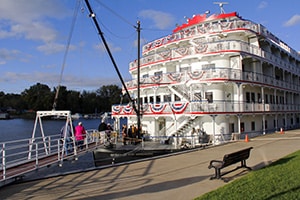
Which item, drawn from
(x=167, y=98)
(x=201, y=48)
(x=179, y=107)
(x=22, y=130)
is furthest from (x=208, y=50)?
(x=22, y=130)

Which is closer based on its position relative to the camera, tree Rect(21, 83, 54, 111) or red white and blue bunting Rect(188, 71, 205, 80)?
red white and blue bunting Rect(188, 71, 205, 80)

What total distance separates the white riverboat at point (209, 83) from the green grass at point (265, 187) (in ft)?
36.1

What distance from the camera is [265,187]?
702 cm

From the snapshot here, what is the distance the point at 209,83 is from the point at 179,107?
340 centimetres

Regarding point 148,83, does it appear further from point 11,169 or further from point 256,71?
point 11,169

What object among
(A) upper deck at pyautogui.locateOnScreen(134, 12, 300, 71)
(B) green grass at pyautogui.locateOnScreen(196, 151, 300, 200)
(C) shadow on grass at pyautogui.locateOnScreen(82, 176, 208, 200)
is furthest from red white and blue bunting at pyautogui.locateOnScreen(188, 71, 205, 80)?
(C) shadow on grass at pyautogui.locateOnScreen(82, 176, 208, 200)

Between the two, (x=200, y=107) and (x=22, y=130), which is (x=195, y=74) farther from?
(x=22, y=130)

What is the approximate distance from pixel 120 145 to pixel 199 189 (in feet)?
38.8

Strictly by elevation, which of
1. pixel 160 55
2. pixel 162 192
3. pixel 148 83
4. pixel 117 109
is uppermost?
pixel 160 55

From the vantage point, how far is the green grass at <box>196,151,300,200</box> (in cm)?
637

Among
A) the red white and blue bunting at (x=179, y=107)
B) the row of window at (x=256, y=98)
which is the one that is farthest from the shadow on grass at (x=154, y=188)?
the row of window at (x=256, y=98)

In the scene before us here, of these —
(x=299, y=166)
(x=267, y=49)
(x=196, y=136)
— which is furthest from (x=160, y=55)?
Result: (x=299, y=166)

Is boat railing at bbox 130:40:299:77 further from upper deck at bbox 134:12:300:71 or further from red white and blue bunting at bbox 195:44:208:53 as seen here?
upper deck at bbox 134:12:300:71

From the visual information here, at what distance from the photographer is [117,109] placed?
26312 mm
